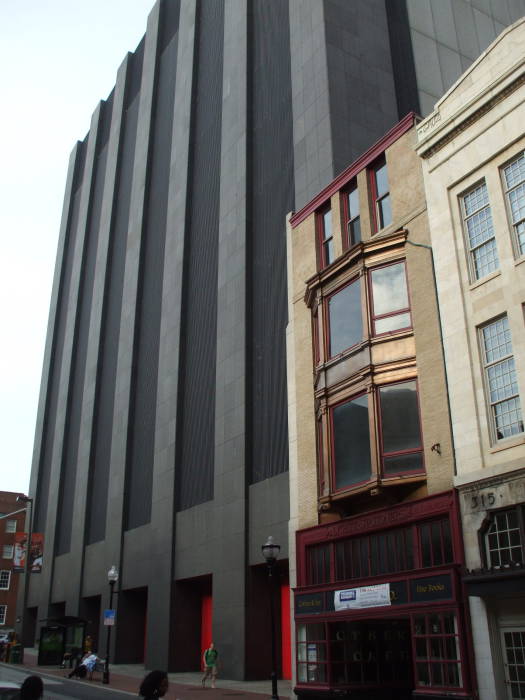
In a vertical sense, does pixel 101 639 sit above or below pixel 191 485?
below

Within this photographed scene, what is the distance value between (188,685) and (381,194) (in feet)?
71.0

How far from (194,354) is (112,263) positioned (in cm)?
2330

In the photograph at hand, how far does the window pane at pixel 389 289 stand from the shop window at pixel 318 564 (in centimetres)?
776

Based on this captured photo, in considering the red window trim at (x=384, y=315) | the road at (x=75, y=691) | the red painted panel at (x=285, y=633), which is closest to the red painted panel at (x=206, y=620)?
the red painted panel at (x=285, y=633)

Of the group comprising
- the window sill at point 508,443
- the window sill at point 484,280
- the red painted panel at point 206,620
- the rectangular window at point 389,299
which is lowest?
the red painted panel at point 206,620

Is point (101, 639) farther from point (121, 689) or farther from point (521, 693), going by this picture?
point (521, 693)

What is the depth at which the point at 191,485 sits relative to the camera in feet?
128

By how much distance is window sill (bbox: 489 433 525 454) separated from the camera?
16.9m

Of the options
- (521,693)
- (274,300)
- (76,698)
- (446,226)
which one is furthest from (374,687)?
(274,300)

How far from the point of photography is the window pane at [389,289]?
2205 centimetres

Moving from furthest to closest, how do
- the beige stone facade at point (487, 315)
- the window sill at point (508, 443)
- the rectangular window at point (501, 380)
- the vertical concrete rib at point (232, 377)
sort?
the vertical concrete rib at point (232, 377), the rectangular window at point (501, 380), the window sill at point (508, 443), the beige stone facade at point (487, 315)

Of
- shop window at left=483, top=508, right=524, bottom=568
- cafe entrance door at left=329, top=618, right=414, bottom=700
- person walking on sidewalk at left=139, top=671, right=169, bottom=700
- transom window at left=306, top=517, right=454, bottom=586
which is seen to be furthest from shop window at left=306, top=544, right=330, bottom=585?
person walking on sidewalk at left=139, top=671, right=169, bottom=700

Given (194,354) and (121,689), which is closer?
(121,689)

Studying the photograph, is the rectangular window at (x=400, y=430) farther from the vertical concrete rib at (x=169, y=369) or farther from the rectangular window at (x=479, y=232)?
the vertical concrete rib at (x=169, y=369)
